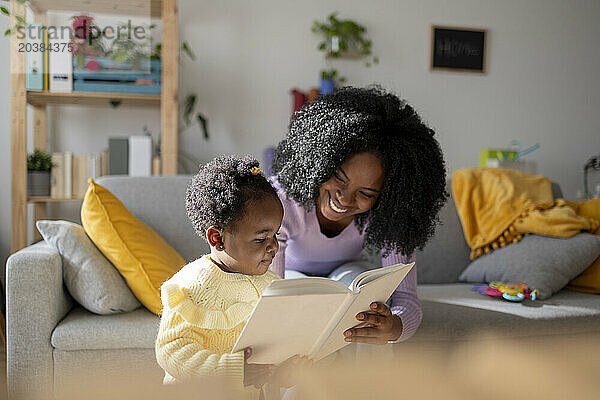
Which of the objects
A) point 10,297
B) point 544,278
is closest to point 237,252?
point 10,297

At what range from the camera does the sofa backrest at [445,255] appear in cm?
257

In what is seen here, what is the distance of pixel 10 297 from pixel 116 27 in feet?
6.57

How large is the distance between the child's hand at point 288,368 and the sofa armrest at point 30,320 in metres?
0.92

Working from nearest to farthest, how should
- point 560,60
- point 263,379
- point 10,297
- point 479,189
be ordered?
point 263,379 < point 10,297 < point 479,189 < point 560,60

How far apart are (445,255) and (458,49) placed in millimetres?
1818

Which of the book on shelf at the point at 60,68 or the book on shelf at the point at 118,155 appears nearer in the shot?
the book on shelf at the point at 60,68

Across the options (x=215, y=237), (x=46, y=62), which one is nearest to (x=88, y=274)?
(x=215, y=237)

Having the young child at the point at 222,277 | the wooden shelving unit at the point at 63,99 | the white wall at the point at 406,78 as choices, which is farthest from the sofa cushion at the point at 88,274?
the white wall at the point at 406,78

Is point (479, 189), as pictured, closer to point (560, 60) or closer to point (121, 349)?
point (121, 349)

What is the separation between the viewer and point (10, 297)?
1717 mm

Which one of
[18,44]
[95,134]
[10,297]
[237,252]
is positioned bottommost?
[10,297]

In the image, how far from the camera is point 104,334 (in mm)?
1754

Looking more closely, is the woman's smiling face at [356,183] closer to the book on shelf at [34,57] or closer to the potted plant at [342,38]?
the book on shelf at [34,57]

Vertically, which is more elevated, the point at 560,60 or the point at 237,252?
the point at 560,60
